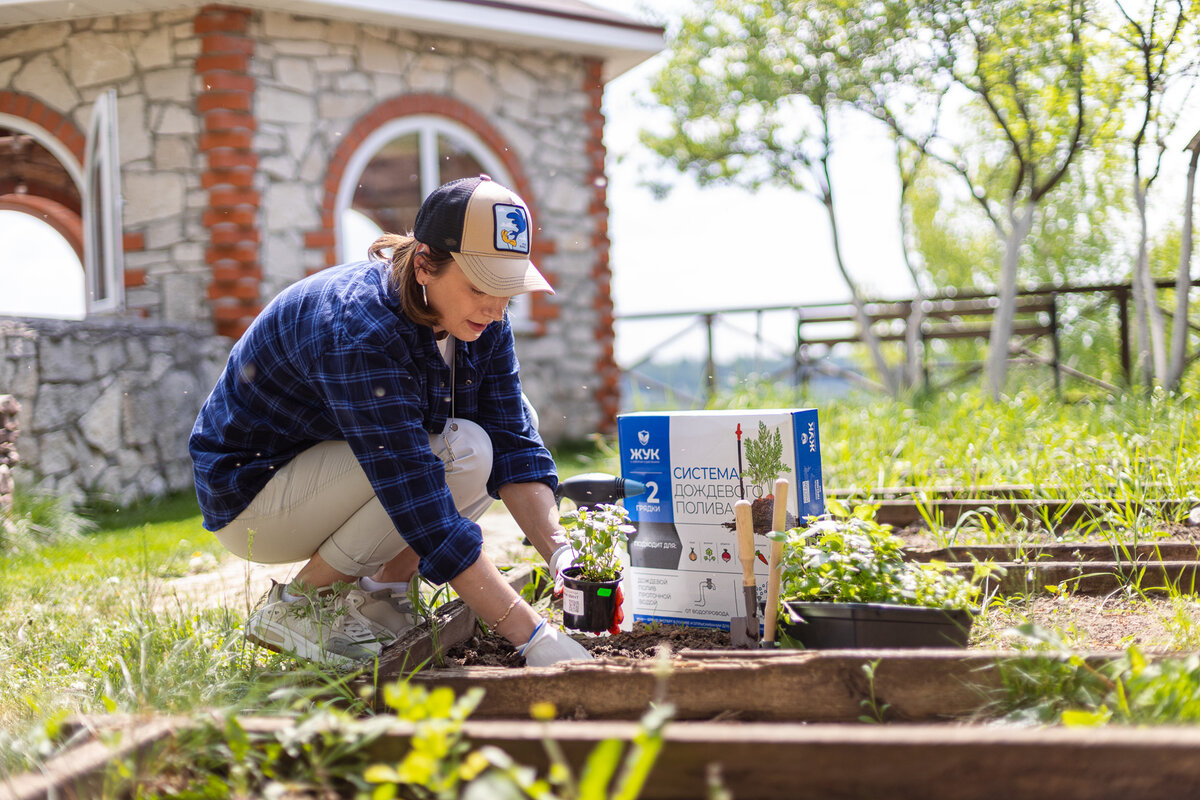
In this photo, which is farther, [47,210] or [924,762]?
[47,210]

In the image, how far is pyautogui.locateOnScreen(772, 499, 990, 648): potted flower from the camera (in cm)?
156

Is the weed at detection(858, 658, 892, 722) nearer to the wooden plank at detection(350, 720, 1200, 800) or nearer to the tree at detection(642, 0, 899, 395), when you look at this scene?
the wooden plank at detection(350, 720, 1200, 800)

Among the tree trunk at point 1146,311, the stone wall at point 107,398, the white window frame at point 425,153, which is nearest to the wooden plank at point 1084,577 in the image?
the tree trunk at point 1146,311

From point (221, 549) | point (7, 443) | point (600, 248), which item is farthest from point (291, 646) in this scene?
point (600, 248)

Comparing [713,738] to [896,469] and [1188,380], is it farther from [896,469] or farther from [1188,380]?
[1188,380]

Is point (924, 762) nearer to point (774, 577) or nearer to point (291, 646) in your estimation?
point (774, 577)

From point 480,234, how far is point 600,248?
568cm

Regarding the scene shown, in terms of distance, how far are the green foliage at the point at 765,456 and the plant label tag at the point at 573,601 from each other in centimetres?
48

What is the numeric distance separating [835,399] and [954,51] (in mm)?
2354

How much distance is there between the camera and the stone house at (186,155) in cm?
493

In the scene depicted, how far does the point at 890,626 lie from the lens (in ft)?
5.14

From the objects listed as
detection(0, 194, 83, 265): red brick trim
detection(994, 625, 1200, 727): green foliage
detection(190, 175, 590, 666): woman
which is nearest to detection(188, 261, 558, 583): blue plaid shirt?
detection(190, 175, 590, 666): woman

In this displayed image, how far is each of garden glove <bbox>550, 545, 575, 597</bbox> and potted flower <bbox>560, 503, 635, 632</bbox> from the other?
0.03m

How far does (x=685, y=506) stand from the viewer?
2.06 m
